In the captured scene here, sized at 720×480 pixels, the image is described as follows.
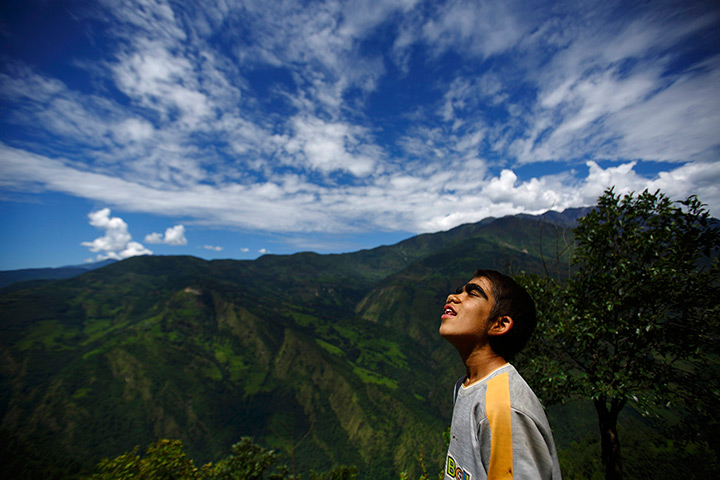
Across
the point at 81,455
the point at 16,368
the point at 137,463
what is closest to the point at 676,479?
the point at 137,463

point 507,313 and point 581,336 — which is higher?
point 507,313

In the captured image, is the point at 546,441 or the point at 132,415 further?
the point at 132,415

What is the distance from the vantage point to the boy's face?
2.54 meters

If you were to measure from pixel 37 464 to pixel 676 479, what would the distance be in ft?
308

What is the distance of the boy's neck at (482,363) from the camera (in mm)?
2400

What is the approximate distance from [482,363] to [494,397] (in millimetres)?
619

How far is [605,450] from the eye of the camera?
809 cm

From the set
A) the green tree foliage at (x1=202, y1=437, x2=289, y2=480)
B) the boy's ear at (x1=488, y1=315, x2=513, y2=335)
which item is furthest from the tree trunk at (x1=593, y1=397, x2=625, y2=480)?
the green tree foliage at (x1=202, y1=437, x2=289, y2=480)

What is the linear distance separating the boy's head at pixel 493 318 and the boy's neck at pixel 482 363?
0.06 m

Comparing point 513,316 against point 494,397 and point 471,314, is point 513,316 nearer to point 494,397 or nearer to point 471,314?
point 471,314

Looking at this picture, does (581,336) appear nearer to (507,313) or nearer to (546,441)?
(507,313)

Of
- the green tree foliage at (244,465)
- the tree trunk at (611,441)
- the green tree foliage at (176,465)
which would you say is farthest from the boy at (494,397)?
the green tree foliage at (244,465)

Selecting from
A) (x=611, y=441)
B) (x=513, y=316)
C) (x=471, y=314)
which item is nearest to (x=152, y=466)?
(x=471, y=314)

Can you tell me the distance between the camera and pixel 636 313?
6980mm
